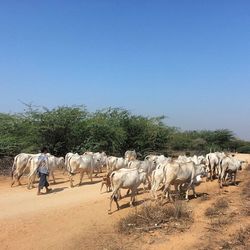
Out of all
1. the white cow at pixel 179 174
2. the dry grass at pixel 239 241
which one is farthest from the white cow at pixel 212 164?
the dry grass at pixel 239 241

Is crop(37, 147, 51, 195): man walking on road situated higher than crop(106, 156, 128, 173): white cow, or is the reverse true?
crop(106, 156, 128, 173): white cow

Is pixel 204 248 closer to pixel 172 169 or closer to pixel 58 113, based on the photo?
pixel 172 169

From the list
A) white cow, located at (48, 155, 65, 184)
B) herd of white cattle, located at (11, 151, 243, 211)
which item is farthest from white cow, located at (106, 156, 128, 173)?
white cow, located at (48, 155, 65, 184)

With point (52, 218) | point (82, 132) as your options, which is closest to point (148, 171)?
point (52, 218)

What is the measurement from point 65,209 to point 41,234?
2.31 meters

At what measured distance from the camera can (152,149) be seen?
34.3m

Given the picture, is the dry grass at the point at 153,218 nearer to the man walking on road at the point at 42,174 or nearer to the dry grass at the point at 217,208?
the dry grass at the point at 217,208

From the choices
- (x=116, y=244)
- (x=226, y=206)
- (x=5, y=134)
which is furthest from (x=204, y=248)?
(x=5, y=134)

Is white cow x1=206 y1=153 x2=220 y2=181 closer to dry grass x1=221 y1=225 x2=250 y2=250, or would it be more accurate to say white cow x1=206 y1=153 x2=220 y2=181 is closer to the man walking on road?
the man walking on road

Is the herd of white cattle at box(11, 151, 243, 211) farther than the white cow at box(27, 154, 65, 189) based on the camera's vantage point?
No

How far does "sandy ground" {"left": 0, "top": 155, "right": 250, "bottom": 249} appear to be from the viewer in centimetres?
1074

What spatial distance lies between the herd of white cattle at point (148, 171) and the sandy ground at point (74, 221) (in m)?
0.70

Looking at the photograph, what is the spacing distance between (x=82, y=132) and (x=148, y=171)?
1340 cm

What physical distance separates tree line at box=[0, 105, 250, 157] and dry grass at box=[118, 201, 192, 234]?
548 inches
